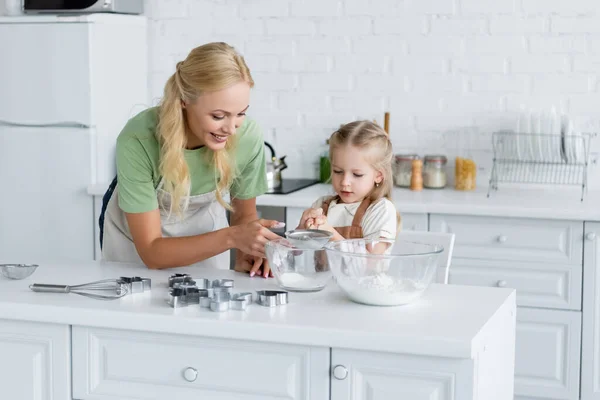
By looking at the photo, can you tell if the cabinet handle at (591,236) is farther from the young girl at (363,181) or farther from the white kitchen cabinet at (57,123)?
the white kitchen cabinet at (57,123)

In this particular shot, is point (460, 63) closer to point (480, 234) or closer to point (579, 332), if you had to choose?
point (480, 234)

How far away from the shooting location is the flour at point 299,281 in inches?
87.7

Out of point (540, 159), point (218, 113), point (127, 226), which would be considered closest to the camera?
point (218, 113)

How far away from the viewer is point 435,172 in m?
4.20

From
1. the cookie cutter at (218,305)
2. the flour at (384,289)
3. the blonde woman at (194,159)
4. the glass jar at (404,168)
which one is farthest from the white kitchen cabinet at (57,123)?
the flour at (384,289)

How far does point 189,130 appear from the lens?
2600mm

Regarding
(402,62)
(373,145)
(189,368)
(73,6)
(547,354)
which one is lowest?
(547,354)

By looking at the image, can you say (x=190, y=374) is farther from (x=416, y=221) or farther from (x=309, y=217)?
(x=416, y=221)

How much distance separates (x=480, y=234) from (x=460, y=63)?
3.01 feet

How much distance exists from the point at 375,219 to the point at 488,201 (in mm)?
1397

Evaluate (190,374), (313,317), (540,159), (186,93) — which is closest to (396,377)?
(313,317)

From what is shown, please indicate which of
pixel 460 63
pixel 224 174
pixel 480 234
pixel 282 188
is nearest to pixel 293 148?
pixel 282 188

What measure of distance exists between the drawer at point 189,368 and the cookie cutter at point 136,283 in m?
0.16

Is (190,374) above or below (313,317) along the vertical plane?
below
